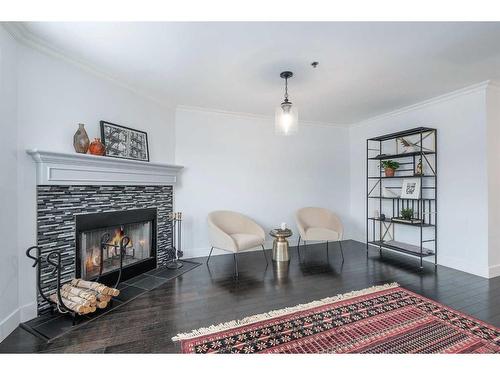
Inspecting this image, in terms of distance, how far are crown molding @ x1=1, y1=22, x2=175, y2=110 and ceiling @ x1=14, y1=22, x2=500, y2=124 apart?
30mm

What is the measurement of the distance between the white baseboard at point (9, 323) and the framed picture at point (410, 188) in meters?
4.69

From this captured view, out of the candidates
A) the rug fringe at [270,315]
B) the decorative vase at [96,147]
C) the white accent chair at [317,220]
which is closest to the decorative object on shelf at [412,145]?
the white accent chair at [317,220]

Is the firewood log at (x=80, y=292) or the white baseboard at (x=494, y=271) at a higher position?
the firewood log at (x=80, y=292)

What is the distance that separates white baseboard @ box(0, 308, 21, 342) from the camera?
73.1 inches

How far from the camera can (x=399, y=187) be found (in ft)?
14.2

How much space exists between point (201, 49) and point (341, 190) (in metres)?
3.92

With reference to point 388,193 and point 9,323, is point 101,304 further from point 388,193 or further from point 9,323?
point 388,193

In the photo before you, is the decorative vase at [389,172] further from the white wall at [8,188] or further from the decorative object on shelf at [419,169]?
the white wall at [8,188]

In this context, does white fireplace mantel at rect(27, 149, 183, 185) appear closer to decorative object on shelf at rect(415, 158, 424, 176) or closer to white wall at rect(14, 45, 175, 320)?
white wall at rect(14, 45, 175, 320)

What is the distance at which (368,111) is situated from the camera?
4324 millimetres

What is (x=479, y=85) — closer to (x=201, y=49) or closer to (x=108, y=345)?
(x=201, y=49)

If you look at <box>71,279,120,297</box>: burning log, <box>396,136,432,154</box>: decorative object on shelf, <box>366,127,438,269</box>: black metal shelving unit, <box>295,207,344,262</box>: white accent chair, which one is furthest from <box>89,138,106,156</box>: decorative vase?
<box>396,136,432,154</box>: decorative object on shelf

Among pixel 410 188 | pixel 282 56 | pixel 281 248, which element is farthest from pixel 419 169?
pixel 282 56

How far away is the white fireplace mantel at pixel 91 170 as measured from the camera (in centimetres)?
220
